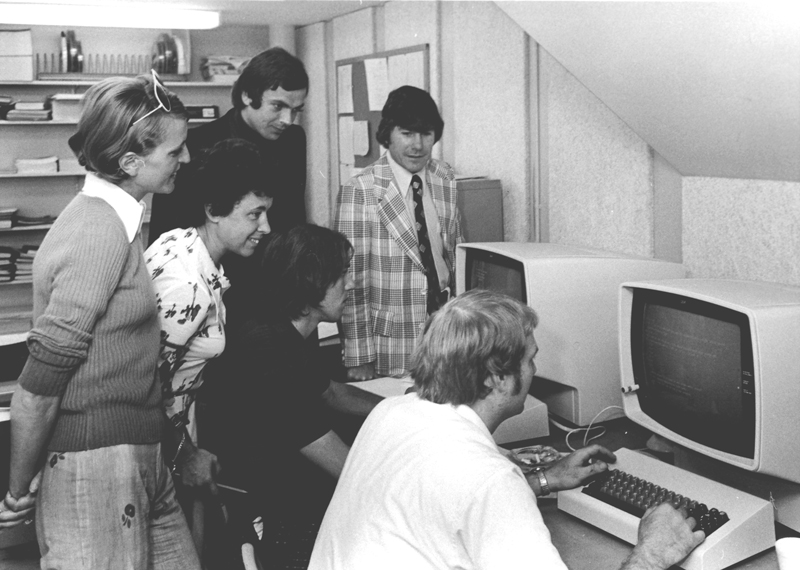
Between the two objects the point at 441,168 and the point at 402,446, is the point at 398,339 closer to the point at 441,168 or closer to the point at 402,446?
the point at 441,168

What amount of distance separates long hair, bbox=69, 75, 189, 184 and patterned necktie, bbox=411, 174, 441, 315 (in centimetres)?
130

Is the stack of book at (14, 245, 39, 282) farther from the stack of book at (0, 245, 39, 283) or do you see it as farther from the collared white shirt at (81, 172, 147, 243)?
the collared white shirt at (81, 172, 147, 243)

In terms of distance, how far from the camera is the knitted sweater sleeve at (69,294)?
4.53 ft

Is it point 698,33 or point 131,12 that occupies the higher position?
point 131,12

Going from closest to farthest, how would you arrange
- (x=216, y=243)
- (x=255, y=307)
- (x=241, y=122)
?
1. (x=216, y=243)
2. (x=255, y=307)
3. (x=241, y=122)

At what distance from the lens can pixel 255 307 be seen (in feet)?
6.69

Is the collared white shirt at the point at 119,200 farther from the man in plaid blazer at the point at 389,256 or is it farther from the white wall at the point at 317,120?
the white wall at the point at 317,120

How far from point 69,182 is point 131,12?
6.62 ft

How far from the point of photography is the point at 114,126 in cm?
152

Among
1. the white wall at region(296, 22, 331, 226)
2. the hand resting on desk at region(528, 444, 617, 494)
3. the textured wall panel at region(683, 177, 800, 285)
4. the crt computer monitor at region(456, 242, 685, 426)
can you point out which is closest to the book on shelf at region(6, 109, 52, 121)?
the white wall at region(296, 22, 331, 226)

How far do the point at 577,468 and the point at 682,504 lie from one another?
229 mm

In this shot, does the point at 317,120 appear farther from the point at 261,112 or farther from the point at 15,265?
the point at 261,112

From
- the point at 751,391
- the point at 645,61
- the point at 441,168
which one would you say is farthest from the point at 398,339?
the point at 751,391

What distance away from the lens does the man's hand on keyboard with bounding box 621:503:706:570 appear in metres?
1.37
